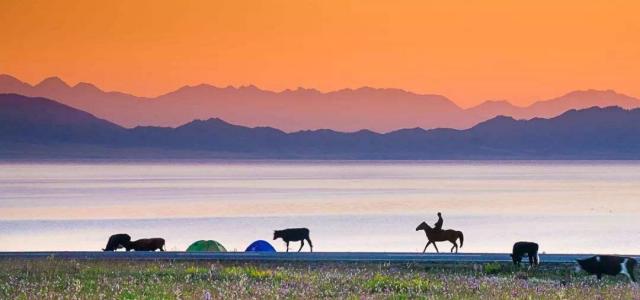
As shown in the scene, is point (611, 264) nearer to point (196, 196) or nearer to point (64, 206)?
point (64, 206)

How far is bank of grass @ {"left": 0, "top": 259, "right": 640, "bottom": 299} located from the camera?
88.4ft

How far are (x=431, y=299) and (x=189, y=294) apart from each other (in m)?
5.03

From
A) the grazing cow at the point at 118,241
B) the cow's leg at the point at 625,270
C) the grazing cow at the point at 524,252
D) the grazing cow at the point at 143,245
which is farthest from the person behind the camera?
the grazing cow at the point at 118,241

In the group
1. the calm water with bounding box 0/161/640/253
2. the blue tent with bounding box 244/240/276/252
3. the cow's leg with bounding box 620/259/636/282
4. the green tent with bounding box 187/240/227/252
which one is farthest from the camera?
the calm water with bounding box 0/161/640/253

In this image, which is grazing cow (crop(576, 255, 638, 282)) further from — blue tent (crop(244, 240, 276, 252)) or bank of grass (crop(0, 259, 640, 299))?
blue tent (crop(244, 240, 276, 252))

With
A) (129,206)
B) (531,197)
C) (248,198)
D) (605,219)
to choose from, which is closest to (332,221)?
(605,219)

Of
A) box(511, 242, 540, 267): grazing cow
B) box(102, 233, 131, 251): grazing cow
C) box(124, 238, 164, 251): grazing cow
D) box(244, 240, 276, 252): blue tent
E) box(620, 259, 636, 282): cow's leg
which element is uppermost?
box(102, 233, 131, 251): grazing cow

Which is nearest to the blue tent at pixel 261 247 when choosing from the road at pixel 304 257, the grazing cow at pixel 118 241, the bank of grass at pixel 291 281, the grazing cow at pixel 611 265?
the grazing cow at pixel 118 241

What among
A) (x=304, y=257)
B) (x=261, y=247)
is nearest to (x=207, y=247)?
(x=261, y=247)

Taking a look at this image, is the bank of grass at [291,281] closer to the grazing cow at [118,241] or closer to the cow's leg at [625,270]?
the cow's leg at [625,270]

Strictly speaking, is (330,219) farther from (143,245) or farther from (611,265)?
(611,265)

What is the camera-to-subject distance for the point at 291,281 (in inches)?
1195

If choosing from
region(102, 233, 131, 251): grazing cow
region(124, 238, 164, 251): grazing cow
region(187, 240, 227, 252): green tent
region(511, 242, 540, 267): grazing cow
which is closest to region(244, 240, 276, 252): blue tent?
region(187, 240, 227, 252): green tent

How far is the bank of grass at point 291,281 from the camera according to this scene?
2694 centimetres
